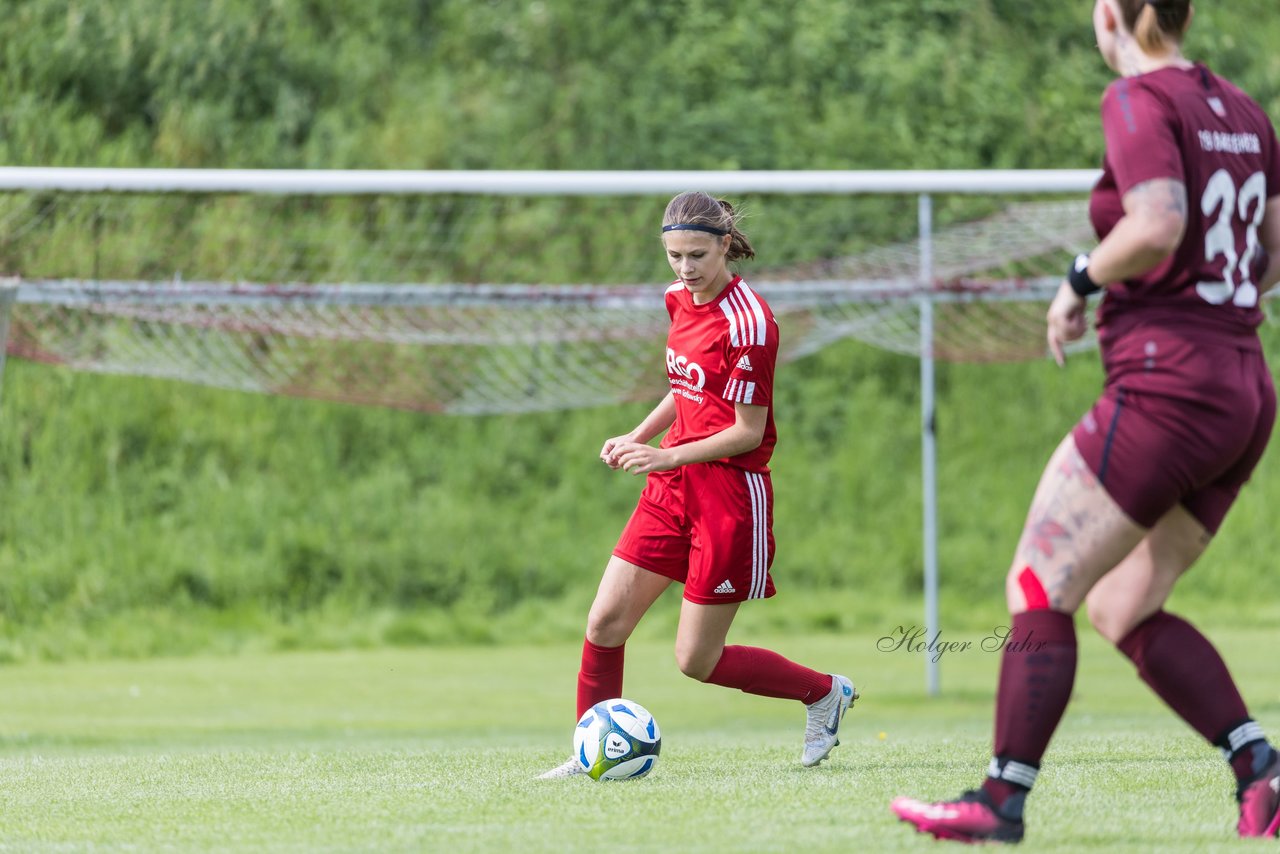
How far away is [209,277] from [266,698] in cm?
476

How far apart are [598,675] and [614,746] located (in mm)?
454

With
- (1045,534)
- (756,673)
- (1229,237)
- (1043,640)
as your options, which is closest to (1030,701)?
(1043,640)

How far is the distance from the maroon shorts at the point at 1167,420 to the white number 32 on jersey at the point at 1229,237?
11 cm

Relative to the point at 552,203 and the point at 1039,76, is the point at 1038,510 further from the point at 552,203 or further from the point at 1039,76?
the point at 1039,76

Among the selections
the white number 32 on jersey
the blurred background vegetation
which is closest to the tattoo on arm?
the white number 32 on jersey

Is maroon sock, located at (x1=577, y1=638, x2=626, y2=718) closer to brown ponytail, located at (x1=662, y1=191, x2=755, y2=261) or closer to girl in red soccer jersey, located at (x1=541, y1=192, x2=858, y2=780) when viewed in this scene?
girl in red soccer jersey, located at (x1=541, y1=192, x2=858, y2=780)

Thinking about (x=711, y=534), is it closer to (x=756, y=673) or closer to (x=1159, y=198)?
(x=756, y=673)

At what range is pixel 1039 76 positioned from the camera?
1994 cm

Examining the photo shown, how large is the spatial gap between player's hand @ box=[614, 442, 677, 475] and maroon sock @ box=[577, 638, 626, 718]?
2.88ft

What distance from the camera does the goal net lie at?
921 cm

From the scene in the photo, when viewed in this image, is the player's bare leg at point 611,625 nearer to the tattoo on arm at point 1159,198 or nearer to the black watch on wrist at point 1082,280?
the black watch on wrist at point 1082,280

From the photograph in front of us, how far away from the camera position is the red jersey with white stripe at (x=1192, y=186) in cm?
351

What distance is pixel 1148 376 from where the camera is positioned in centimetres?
355

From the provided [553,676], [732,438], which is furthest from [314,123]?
[732,438]
